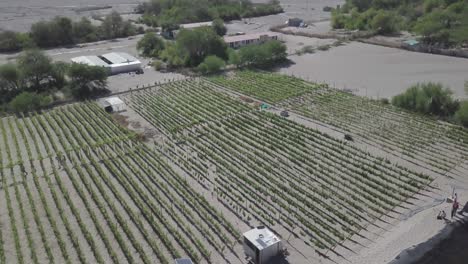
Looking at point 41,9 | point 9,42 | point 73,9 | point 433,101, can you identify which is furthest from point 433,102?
point 41,9

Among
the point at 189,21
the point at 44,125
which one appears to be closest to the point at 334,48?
the point at 189,21

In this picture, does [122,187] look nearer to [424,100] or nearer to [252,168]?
[252,168]

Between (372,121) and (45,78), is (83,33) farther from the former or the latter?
(372,121)

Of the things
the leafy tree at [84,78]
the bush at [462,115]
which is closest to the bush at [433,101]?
the bush at [462,115]

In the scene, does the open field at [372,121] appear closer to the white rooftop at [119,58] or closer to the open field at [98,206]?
the white rooftop at [119,58]

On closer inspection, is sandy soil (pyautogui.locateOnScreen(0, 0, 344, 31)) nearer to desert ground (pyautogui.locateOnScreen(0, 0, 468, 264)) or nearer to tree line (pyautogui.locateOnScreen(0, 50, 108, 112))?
tree line (pyautogui.locateOnScreen(0, 50, 108, 112))

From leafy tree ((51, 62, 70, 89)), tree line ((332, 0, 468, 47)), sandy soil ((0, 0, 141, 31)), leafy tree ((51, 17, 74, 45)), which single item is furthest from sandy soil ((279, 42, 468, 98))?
sandy soil ((0, 0, 141, 31))
